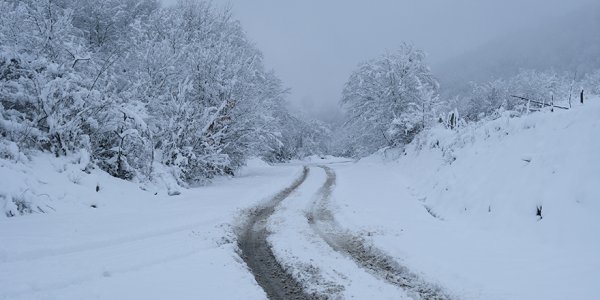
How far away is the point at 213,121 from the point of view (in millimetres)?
19953

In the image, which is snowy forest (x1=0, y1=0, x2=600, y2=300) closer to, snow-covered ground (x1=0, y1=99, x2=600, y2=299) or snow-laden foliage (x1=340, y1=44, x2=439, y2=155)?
snow-covered ground (x1=0, y1=99, x2=600, y2=299)

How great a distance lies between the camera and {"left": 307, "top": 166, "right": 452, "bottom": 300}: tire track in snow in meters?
6.09

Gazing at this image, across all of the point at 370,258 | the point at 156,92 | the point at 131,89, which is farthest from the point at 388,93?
the point at 370,258

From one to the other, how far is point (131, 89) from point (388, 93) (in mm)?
19858

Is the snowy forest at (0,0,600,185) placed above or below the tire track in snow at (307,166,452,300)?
above

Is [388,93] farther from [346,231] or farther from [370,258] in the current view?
[370,258]

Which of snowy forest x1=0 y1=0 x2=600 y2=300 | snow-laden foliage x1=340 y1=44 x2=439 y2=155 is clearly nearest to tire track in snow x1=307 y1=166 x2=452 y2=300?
snowy forest x1=0 y1=0 x2=600 y2=300

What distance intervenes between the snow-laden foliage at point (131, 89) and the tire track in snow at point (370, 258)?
750 centimetres

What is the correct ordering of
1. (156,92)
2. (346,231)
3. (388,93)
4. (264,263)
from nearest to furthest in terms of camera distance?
(264,263)
(346,231)
(156,92)
(388,93)

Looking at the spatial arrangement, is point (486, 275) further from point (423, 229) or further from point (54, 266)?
point (54, 266)

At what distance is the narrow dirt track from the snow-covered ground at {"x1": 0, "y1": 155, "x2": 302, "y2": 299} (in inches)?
9.9

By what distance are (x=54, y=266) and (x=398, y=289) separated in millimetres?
5276

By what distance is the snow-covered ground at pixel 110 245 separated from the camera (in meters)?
5.61

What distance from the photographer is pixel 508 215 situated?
9258 mm
